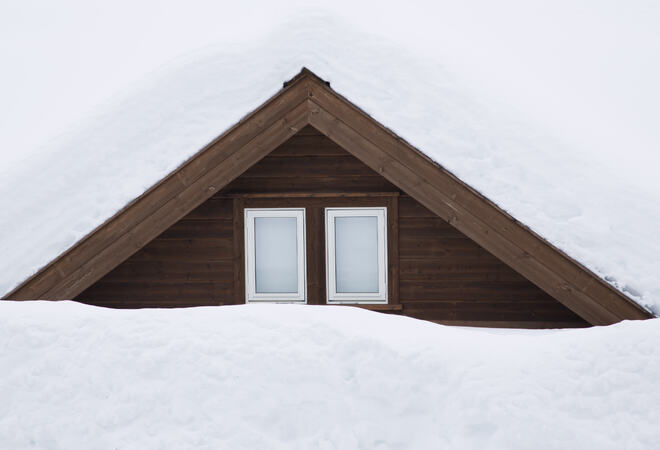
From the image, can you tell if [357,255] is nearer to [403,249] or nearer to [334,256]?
[334,256]

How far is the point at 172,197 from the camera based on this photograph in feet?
21.4

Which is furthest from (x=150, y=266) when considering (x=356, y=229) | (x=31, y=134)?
(x=31, y=134)

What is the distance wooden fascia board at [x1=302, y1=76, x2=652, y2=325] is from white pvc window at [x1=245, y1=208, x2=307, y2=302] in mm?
1420

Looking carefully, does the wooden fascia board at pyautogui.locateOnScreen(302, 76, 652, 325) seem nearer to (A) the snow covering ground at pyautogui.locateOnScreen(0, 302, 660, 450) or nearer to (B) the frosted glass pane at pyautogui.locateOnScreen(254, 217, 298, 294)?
(B) the frosted glass pane at pyautogui.locateOnScreen(254, 217, 298, 294)

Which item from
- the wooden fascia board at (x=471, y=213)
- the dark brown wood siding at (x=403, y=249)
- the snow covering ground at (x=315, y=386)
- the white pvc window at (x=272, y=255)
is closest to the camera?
the snow covering ground at (x=315, y=386)

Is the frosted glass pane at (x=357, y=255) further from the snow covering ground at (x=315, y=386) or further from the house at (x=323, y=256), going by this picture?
the snow covering ground at (x=315, y=386)

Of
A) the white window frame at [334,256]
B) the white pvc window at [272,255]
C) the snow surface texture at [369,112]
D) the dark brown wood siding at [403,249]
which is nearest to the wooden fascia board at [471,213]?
the snow surface texture at [369,112]

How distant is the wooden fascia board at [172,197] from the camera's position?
6441mm

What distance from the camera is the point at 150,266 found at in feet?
24.7

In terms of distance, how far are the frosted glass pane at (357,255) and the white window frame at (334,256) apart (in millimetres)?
55

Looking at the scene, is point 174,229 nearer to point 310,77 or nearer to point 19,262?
point 19,262

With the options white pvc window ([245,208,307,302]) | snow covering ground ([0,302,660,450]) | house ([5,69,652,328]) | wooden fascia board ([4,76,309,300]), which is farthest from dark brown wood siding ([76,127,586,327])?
snow covering ground ([0,302,660,450])

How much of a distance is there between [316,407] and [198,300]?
400cm

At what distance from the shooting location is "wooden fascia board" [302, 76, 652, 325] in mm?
5934
